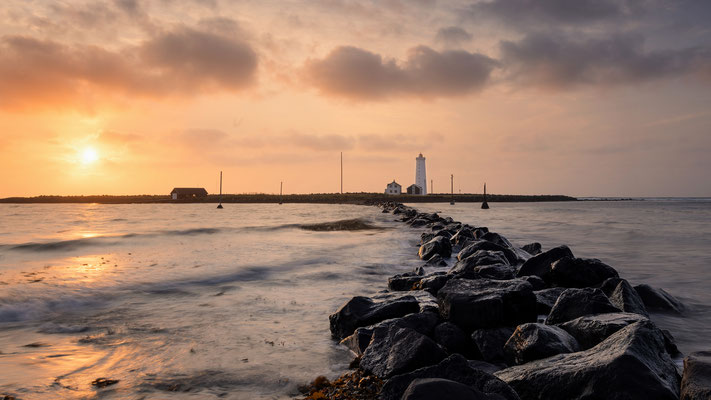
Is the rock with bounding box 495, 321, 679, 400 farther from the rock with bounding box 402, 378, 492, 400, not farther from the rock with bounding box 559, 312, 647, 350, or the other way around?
the rock with bounding box 402, 378, 492, 400

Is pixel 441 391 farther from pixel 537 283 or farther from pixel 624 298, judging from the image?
pixel 537 283

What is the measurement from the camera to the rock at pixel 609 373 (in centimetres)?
317

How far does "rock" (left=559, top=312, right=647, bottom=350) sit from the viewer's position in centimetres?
441

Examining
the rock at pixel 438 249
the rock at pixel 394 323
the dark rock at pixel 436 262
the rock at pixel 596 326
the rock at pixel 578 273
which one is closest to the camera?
the rock at pixel 596 326

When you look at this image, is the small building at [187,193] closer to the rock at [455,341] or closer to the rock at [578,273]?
the rock at [578,273]

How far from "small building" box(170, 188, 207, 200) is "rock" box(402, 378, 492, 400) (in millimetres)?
110659

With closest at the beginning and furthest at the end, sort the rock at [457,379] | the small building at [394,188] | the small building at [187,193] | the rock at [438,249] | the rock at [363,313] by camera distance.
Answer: the rock at [457,379] < the rock at [363,313] < the rock at [438,249] < the small building at [187,193] < the small building at [394,188]

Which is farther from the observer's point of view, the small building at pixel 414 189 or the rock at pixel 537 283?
the small building at pixel 414 189

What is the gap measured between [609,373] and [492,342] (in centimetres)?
159

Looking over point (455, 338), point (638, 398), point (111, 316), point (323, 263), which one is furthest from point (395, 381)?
point (323, 263)

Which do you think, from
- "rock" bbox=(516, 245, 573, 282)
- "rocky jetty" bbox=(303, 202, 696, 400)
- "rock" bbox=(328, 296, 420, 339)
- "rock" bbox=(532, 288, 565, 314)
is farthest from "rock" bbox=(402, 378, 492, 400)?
"rock" bbox=(516, 245, 573, 282)

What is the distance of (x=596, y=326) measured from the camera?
452 cm

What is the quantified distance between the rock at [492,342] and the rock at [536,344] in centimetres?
22

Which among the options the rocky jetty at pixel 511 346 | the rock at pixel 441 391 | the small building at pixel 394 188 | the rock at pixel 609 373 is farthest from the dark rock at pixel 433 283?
the small building at pixel 394 188
